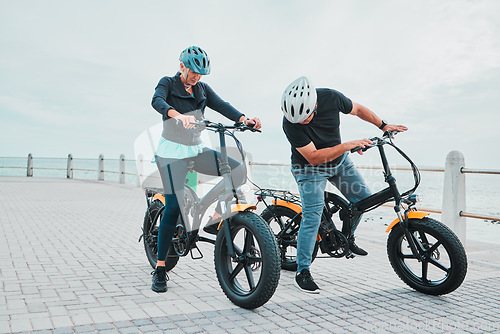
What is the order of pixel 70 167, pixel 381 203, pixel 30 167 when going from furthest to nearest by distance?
1. pixel 30 167
2. pixel 70 167
3. pixel 381 203

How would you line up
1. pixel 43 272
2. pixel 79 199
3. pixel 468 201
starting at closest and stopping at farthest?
pixel 43 272 < pixel 468 201 < pixel 79 199

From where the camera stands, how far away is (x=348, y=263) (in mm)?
5559

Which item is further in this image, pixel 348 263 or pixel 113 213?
pixel 113 213

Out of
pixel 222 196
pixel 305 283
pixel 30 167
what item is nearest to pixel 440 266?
pixel 305 283

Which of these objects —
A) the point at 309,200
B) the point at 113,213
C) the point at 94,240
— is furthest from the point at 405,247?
the point at 113,213

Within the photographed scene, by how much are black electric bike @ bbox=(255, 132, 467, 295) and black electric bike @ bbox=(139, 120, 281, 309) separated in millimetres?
820

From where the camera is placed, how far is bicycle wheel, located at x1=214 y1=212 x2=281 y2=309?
334cm

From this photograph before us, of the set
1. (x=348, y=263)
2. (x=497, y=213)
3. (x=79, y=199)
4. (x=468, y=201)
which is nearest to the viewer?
(x=348, y=263)

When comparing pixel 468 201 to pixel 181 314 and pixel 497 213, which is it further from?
pixel 181 314

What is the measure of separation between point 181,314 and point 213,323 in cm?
32

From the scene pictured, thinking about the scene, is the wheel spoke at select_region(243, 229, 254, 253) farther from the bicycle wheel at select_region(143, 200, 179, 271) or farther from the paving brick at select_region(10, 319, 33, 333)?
the paving brick at select_region(10, 319, 33, 333)

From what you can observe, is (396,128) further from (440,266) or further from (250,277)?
(250,277)

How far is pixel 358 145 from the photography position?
3.77m

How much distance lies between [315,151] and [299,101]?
453 millimetres
